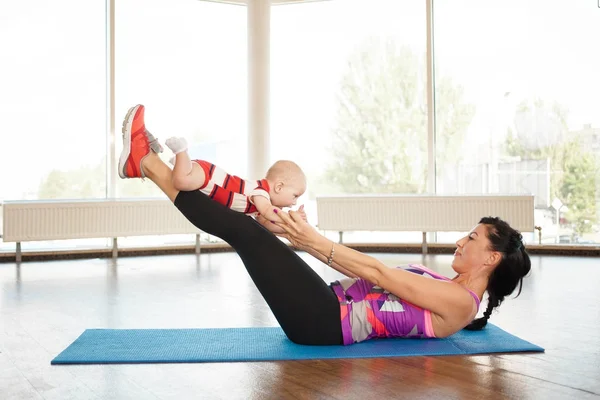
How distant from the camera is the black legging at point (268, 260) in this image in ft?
9.72

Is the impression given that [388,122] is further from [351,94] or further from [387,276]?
[387,276]

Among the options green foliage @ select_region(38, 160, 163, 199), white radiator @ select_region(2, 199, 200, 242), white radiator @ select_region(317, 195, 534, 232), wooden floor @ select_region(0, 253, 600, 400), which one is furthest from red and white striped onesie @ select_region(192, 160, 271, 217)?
Answer: green foliage @ select_region(38, 160, 163, 199)

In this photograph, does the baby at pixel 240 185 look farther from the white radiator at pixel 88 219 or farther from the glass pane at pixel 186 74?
the glass pane at pixel 186 74

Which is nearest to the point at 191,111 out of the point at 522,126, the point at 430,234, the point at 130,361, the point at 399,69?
the point at 399,69

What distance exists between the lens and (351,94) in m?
8.43

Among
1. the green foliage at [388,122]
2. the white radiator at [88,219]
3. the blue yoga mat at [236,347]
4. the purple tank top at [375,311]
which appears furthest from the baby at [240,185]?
the green foliage at [388,122]

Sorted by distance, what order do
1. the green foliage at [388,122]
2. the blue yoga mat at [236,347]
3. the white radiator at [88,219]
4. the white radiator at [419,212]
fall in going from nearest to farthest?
the blue yoga mat at [236,347], the white radiator at [88,219], the white radiator at [419,212], the green foliage at [388,122]

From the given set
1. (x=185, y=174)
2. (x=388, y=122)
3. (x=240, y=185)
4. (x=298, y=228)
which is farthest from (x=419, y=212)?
(x=185, y=174)

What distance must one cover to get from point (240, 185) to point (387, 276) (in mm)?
733

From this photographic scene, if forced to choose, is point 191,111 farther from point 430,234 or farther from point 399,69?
point 430,234

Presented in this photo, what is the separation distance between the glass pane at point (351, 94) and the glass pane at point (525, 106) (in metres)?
0.32

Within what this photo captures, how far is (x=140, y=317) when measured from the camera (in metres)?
4.23

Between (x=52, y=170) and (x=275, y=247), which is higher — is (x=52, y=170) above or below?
above

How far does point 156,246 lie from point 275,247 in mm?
5321
